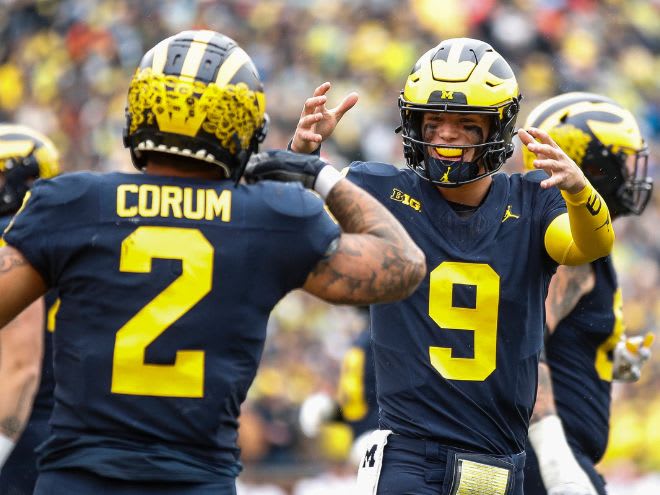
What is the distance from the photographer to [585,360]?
549cm

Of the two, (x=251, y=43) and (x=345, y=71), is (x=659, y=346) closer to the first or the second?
(x=345, y=71)

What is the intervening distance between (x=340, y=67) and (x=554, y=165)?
8.85 meters

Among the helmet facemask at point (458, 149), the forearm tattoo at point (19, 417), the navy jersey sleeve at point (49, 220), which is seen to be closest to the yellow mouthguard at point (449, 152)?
the helmet facemask at point (458, 149)

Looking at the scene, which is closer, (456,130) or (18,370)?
(456,130)

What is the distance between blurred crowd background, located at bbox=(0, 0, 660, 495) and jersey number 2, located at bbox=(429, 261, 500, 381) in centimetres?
660

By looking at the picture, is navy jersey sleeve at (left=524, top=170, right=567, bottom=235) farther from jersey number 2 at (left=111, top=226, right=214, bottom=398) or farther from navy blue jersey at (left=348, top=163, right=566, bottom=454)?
jersey number 2 at (left=111, top=226, right=214, bottom=398)

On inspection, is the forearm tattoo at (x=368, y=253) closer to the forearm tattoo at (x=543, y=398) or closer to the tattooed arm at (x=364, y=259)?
the tattooed arm at (x=364, y=259)

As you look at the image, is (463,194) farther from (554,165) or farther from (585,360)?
(585,360)

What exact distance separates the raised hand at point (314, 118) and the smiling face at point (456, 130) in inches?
13.4

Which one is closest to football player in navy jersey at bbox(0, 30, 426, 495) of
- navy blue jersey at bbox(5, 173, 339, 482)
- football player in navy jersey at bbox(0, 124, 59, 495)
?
navy blue jersey at bbox(5, 173, 339, 482)

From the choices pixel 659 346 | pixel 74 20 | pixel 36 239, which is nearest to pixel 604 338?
pixel 36 239

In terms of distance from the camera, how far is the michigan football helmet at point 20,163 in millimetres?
5848

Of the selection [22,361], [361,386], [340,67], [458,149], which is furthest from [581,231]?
[340,67]

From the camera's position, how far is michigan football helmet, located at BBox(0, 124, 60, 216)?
5848mm
